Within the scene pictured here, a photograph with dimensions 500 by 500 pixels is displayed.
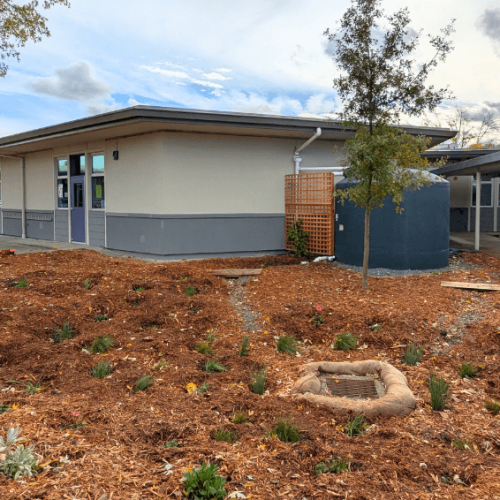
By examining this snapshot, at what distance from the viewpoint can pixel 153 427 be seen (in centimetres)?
342

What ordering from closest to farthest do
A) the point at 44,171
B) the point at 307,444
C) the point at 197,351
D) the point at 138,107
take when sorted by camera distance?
1. the point at 307,444
2. the point at 197,351
3. the point at 138,107
4. the point at 44,171

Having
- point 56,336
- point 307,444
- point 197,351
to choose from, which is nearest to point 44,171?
point 56,336

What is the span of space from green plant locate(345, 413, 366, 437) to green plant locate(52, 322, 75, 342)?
3479 millimetres

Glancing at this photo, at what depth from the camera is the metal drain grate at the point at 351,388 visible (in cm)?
443

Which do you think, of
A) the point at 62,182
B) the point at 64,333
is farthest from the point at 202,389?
A: the point at 62,182

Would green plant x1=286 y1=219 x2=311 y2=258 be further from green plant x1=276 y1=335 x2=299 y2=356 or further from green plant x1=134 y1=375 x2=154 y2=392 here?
green plant x1=134 y1=375 x2=154 y2=392

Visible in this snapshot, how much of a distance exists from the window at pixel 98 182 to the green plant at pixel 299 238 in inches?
215

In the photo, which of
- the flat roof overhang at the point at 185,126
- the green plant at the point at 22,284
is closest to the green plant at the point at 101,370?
the green plant at the point at 22,284

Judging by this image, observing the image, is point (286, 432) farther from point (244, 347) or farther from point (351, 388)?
point (244, 347)

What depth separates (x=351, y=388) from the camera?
4.59 meters

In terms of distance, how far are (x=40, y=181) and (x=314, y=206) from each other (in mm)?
9660

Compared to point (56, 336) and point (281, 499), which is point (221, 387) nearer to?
point (281, 499)

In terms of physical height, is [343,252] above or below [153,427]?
above

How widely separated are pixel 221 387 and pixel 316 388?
0.85 m
